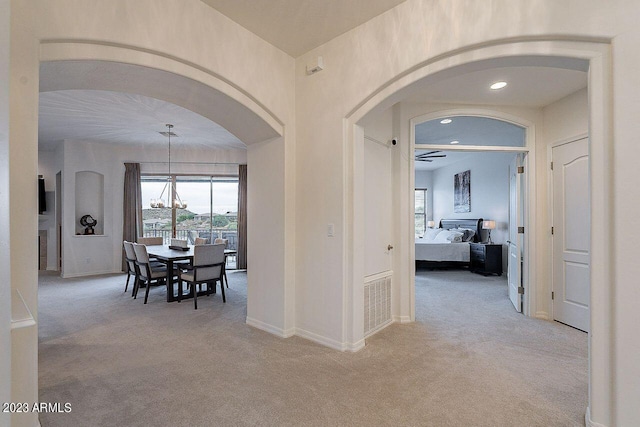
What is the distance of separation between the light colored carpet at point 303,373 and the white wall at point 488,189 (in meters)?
3.72

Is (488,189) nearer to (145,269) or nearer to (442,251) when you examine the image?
(442,251)

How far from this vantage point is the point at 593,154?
75.7 inches

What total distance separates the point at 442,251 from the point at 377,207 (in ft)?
14.7

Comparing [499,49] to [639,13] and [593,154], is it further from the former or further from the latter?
[593,154]

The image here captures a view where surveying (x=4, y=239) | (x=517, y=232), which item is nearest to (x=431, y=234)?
(x=517, y=232)

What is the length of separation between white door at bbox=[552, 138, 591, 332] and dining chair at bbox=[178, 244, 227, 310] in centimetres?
452

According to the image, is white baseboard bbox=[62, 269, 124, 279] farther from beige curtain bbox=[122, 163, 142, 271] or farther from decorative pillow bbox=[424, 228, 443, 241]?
decorative pillow bbox=[424, 228, 443, 241]

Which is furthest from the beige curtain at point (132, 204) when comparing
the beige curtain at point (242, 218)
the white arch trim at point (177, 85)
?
the white arch trim at point (177, 85)

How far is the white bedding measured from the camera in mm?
7516

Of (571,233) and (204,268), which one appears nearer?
(571,233)

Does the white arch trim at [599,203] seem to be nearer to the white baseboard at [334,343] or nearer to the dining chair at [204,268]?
the white baseboard at [334,343]

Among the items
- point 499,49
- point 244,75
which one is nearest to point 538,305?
point 499,49

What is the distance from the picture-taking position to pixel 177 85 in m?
2.81

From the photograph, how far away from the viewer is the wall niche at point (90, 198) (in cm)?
745
